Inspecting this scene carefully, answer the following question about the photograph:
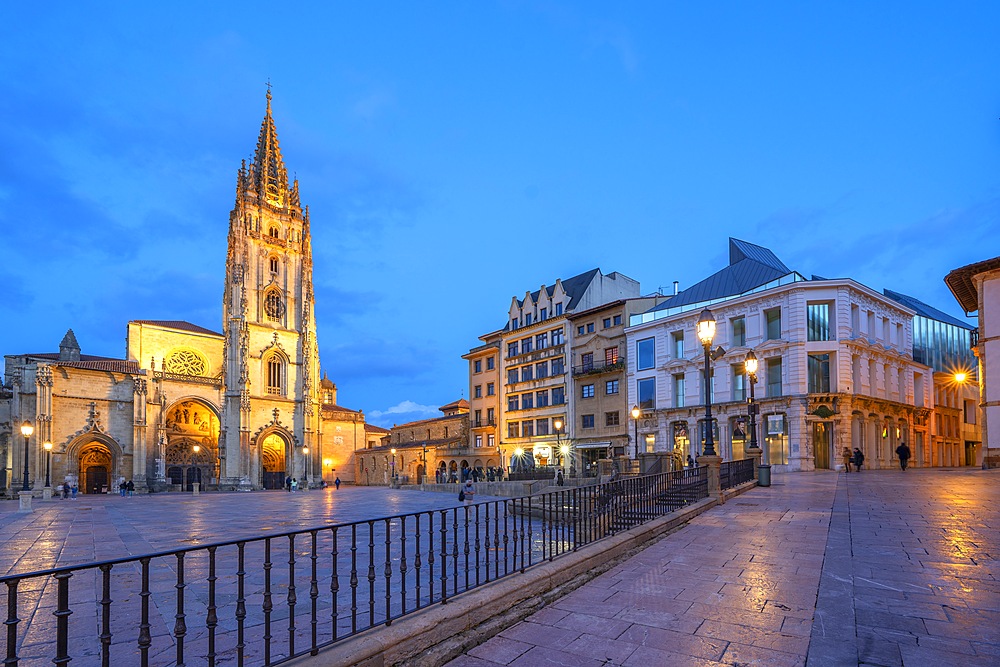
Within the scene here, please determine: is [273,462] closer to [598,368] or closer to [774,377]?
[598,368]

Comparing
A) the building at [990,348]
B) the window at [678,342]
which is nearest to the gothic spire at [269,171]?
the window at [678,342]

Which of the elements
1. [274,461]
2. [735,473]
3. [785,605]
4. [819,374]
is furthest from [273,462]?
[785,605]

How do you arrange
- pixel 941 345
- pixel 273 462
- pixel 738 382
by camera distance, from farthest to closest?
pixel 273 462, pixel 941 345, pixel 738 382

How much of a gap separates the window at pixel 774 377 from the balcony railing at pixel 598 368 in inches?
436

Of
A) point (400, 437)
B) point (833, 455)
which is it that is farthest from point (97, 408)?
point (833, 455)

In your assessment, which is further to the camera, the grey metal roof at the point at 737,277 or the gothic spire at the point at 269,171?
the gothic spire at the point at 269,171

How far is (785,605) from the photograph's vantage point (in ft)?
19.4

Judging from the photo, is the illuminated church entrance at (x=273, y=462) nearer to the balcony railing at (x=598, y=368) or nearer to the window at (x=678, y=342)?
the balcony railing at (x=598, y=368)

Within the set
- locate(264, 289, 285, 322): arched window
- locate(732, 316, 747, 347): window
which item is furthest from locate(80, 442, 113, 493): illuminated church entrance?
locate(732, 316, 747, 347): window

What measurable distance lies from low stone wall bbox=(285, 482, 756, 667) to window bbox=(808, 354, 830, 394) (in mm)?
31595

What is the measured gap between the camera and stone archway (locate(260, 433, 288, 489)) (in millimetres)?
54688

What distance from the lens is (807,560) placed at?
784 cm

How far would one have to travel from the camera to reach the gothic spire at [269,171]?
60.4 m

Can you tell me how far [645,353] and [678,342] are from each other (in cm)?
268
